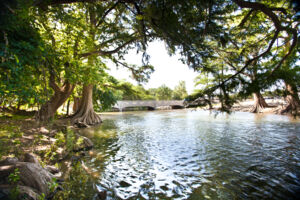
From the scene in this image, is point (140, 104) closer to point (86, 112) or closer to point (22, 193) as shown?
point (86, 112)

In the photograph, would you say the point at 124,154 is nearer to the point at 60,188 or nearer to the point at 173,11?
the point at 60,188

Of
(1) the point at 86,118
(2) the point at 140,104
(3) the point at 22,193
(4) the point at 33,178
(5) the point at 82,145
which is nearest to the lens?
(3) the point at 22,193

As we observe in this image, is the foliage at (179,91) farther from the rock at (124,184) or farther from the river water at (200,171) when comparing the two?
the rock at (124,184)

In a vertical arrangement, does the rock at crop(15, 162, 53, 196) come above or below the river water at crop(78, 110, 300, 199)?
above

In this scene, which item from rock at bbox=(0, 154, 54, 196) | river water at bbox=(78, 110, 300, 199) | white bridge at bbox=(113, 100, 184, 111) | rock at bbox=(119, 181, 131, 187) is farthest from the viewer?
white bridge at bbox=(113, 100, 184, 111)

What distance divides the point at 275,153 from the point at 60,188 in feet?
24.8

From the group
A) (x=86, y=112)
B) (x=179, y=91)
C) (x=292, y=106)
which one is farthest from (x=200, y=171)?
(x=179, y=91)

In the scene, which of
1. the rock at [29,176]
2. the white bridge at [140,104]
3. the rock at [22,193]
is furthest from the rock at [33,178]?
the white bridge at [140,104]

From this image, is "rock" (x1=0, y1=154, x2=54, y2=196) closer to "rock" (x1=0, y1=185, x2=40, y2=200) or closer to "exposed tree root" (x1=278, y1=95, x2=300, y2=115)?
"rock" (x1=0, y1=185, x2=40, y2=200)

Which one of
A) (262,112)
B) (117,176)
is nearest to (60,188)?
(117,176)

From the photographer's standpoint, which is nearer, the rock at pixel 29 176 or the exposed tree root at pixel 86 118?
the rock at pixel 29 176

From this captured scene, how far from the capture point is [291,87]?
4805 millimetres

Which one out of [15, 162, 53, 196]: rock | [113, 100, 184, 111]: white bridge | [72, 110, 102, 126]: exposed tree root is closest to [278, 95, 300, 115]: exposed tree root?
[15, 162, 53, 196]: rock

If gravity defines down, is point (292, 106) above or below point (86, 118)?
above
